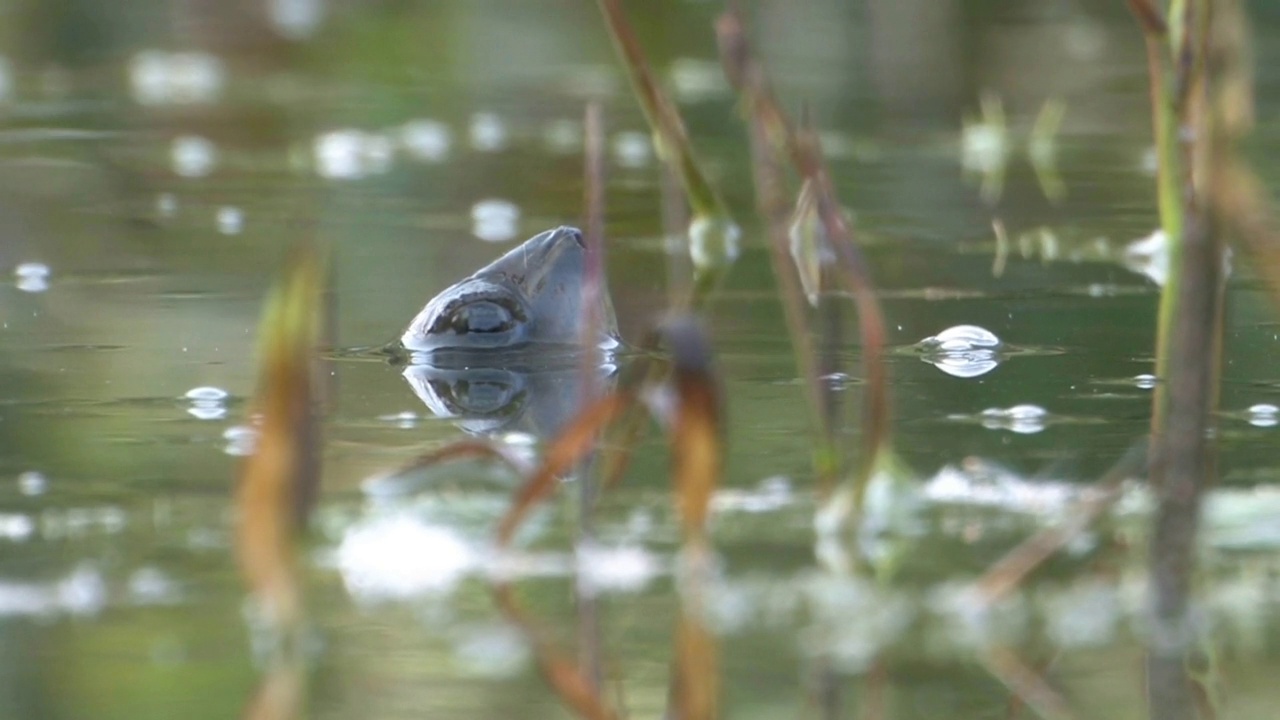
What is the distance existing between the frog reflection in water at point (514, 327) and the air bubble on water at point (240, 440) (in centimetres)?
45

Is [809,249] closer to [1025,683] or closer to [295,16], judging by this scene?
[1025,683]

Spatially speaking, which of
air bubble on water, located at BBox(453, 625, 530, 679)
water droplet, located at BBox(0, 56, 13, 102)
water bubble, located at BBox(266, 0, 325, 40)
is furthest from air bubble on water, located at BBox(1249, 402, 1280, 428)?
water bubble, located at BBox(266, 0, 325, 40)

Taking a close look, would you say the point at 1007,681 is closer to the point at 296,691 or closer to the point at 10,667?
the point at 296,691

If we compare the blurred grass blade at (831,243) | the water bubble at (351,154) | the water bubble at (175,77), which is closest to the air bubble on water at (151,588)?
the blurred grass blade at (831,243)

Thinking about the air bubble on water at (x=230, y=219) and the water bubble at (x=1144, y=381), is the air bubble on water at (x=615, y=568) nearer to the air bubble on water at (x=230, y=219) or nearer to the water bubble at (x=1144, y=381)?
the water bubble at (x=1144, y=381)

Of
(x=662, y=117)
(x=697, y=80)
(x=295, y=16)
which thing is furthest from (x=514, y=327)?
(x=295, y=16)

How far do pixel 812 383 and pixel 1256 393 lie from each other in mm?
897

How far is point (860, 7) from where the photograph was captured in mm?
9602

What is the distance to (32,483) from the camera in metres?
2.30

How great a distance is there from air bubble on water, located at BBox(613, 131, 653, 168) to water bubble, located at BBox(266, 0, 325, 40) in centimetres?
345

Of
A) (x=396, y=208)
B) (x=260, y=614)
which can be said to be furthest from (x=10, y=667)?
(x=396, y=208)

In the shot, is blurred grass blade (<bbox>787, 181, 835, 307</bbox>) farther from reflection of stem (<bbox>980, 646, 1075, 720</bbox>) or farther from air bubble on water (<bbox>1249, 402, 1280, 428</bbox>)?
reflection of stem (<bbox>980, 646, 1075, 720</bbox>)

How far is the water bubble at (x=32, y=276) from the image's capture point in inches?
152

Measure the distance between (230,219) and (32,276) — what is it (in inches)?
30.8
